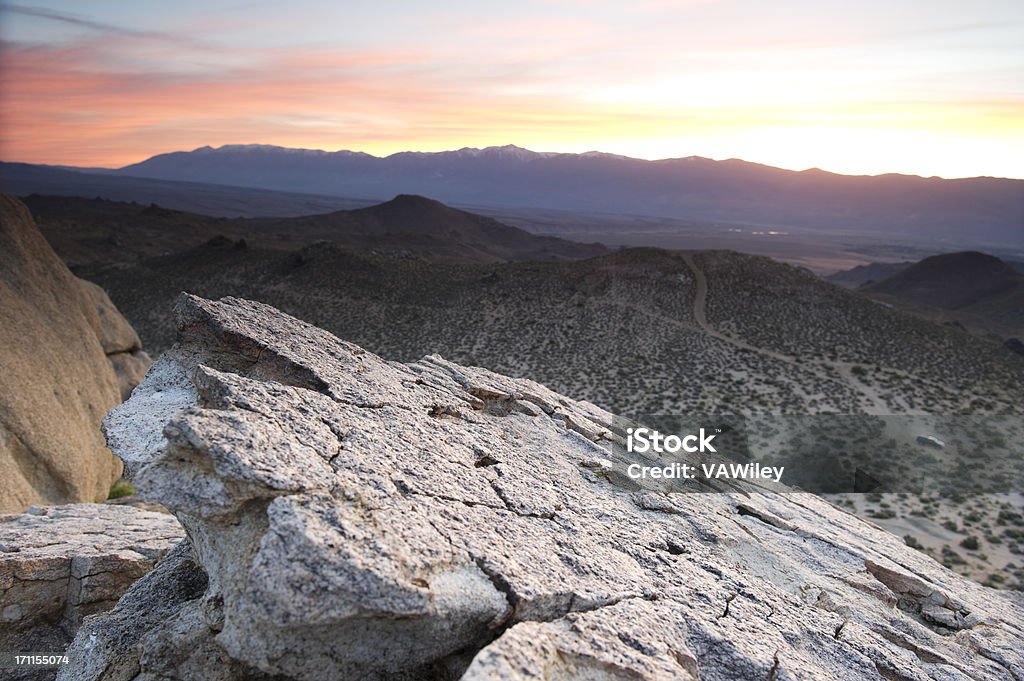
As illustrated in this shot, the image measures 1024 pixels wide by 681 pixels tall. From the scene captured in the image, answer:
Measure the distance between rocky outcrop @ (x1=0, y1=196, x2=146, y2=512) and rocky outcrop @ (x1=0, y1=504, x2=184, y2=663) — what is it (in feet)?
9.57

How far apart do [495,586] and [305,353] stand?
161 inches

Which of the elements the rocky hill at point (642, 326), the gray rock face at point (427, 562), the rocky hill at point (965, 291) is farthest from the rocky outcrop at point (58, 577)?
the rocky hill at point (965, 291)

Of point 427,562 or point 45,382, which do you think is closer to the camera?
point 427,562

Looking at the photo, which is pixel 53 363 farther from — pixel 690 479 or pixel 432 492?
pixel 690 479

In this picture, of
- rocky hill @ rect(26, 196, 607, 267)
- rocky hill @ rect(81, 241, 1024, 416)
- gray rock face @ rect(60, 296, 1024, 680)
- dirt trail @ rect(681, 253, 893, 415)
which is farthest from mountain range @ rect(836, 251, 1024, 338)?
gray rock face @ rect(60, 296, 1024, 680)

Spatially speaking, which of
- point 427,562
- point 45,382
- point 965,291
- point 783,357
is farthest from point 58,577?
point 965,291

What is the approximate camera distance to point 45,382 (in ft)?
41.1

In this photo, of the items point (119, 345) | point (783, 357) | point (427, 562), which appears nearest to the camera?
point (427, 562)

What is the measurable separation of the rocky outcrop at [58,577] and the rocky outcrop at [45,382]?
2.92 metres

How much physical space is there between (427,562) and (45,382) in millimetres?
12072

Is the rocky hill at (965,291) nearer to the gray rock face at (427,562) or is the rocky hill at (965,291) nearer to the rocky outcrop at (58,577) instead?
the gray rock face at (427,562)

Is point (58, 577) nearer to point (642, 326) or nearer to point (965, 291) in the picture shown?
point (642, 326)

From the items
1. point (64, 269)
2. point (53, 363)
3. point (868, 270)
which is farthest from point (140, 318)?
point (868, 270)

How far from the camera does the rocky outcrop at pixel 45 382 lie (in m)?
11.0
